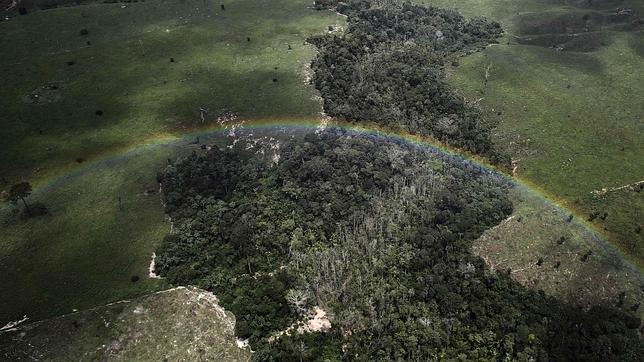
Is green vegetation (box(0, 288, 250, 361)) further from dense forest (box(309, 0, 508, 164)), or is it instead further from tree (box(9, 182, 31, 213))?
dense forest (box(309, 0, 508, 164))

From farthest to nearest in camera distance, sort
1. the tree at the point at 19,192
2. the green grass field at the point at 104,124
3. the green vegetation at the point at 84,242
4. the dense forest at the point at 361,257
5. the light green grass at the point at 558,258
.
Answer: the tree at the point at 19,192, the green grass field at the point at 104,124, the light green grass at the point at 558,258, the green vegetation at the point at 84,242, the dense forest at the point at 361,257

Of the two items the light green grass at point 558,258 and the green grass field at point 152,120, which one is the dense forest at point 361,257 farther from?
the green grass field at point 152,120

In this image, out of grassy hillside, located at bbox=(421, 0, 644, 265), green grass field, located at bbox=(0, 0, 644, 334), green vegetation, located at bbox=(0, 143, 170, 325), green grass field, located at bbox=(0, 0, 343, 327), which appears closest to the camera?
green vegetation, located at bbox=(0, 143, 170, 325)

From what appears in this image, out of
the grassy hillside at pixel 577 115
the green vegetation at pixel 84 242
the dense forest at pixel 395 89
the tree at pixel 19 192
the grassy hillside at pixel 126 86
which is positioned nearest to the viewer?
the green vegetation at pixel 84 242

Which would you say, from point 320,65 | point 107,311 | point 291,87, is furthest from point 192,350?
point 320,65

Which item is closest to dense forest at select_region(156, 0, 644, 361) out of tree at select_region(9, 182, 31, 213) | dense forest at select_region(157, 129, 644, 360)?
dense forest at select_region(157, 129, 644, 360)

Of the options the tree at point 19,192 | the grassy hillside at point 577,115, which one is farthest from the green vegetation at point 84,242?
the grassy hillside at point 577,115
